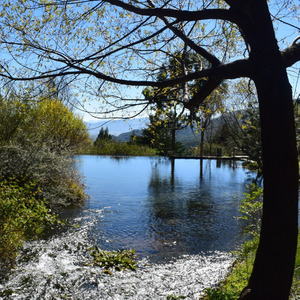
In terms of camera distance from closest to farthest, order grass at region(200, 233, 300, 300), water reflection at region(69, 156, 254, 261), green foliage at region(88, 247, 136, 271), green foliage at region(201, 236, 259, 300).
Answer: grass at region(200, 233, 300, 300) < green foliage at region(201, 236, 259, 300) < green foliage at region(88, 247, 136, 271) < water reflection at region(69, 156, 254, 261)

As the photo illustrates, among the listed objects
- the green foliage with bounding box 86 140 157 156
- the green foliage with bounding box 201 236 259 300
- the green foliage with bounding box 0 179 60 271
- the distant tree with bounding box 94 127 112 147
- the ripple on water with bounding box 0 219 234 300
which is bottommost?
the ripple on water with bounding box 0 219 234 300

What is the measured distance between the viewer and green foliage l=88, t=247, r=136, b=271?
4734mm

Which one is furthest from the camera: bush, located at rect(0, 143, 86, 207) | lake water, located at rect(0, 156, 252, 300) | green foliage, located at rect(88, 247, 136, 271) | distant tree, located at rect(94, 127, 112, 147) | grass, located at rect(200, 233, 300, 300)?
distant tree, located at rect(94, 127, 112, 147)

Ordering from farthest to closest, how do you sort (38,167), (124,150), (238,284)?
1. (124,150)
2. (38,167)
3. (238,284)

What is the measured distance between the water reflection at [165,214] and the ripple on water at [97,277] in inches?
19.0

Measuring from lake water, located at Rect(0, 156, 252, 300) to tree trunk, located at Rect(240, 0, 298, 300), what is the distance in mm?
1800

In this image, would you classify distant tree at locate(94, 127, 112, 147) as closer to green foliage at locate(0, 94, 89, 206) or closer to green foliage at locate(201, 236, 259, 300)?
green foliage at locate(0, 94, 89, 206)

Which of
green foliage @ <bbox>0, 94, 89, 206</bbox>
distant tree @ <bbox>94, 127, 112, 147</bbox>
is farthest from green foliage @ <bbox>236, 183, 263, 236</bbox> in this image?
distant tree @ <bbox>94, 127, 112, 147</bbox>

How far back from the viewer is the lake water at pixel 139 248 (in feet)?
13.1

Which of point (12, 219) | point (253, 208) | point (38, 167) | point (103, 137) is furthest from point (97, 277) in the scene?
point (103, 137)

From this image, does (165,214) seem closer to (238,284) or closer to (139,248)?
(139,248)

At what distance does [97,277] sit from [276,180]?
9.92 ft

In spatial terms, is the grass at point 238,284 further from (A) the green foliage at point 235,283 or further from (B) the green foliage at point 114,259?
(B) the green foliage at point 114,259

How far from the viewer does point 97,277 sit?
4.34 m
